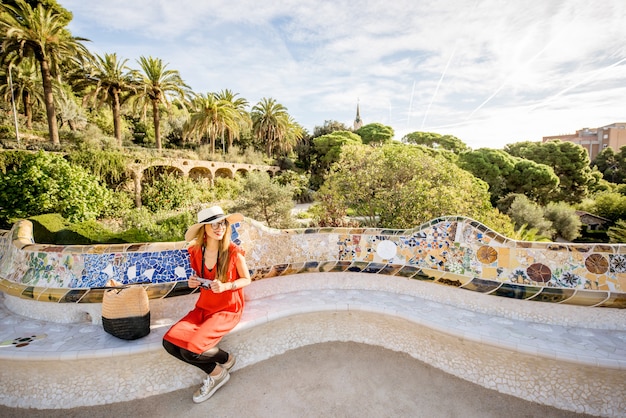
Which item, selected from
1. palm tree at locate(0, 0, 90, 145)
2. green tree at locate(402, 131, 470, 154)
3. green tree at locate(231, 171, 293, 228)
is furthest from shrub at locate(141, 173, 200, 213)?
green tree at locate(402, 131, 470, 154)

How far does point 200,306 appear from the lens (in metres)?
2.76

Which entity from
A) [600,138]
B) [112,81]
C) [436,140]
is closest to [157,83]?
[112,81]

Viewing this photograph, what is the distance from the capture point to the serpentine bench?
2537 mm

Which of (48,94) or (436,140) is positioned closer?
(48,94)

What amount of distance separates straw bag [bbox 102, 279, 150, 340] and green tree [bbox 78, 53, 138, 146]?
2076 cm

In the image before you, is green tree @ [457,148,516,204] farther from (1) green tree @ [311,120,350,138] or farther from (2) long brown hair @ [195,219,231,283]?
(2) long brown hair @ [195,219,231,283]

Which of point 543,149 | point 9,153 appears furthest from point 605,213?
point 9,153

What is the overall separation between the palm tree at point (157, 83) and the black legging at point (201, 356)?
21.0 m

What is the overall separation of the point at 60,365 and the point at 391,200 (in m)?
5.87

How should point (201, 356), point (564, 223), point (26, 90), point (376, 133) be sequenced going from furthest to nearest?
point (376, 133) < point (26, 90) < point (564, 223) < point (201, 356)

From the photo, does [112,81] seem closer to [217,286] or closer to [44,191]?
[44,191]

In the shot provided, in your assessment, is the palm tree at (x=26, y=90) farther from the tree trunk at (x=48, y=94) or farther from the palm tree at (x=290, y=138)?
the palm tree at (x=290, y=138)

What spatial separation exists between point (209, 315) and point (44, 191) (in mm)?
9242

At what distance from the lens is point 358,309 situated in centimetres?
319
